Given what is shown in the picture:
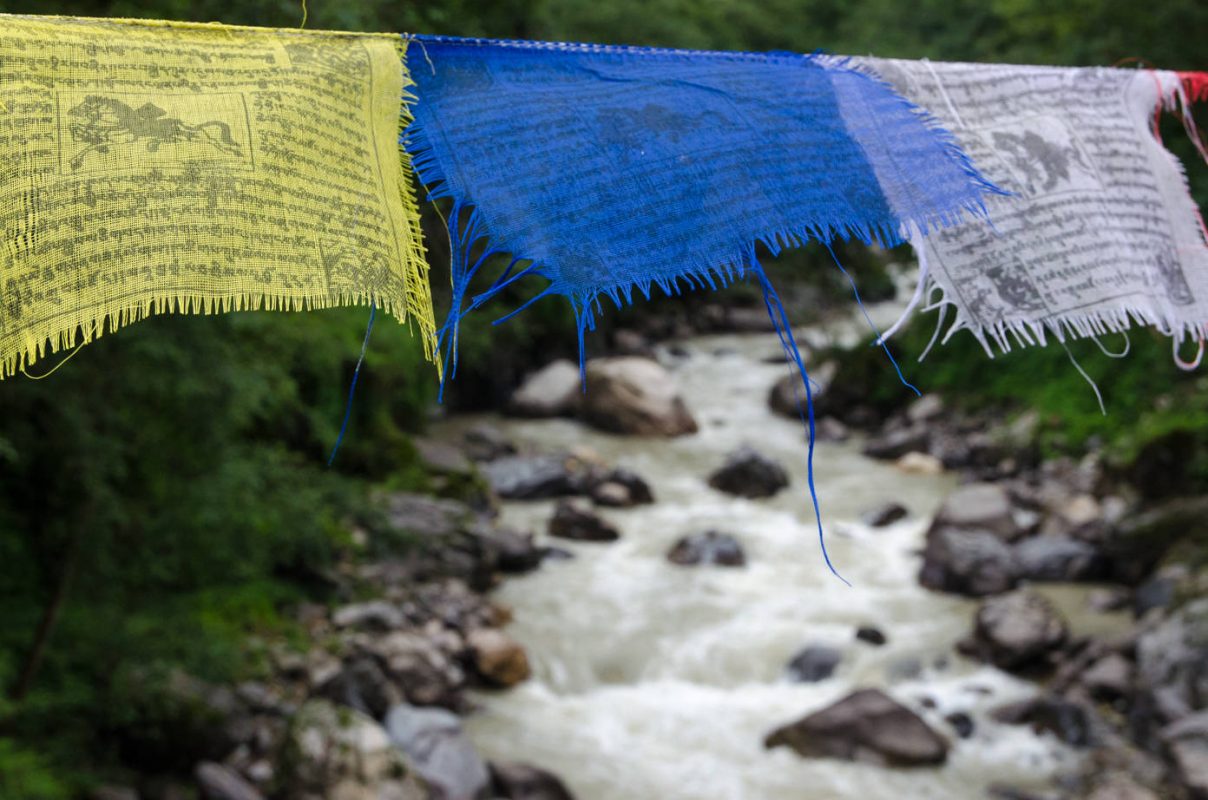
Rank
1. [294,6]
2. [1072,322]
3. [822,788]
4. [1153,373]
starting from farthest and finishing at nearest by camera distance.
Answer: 1. [1153,373]
2. [822,788]
3. [294,6]
4. [1072,322]

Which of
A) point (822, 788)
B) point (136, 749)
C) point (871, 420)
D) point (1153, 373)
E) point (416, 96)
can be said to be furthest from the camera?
point (871, 420)

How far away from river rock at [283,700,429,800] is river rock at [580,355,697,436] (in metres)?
6.34

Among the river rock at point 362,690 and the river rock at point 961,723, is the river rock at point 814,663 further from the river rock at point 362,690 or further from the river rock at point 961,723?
the river rock at point 362,690

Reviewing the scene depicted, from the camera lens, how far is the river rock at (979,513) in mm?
7988

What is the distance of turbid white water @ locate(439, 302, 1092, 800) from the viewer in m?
5.50

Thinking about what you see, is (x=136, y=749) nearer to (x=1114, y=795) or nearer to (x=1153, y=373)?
(x=1114, y=795)

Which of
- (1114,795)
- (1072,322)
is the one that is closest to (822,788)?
(1114,795)

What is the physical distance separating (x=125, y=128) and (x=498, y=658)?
214 inches

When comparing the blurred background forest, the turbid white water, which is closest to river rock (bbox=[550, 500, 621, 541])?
the turbid white water

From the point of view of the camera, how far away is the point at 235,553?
18.0 ft

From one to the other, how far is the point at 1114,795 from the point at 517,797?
106 inches

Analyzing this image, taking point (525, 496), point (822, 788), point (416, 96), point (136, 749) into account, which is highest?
point (416, 96)

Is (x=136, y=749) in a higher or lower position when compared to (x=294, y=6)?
lower

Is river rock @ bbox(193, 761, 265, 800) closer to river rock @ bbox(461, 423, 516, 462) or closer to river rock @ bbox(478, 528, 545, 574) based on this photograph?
river rock @ bbox(478, 528, 545, 574)
